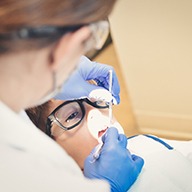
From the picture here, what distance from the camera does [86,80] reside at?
133cm

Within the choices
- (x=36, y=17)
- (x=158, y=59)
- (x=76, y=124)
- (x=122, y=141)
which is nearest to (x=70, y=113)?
(x=76, y=124)

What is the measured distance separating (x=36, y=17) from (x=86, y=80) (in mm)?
770

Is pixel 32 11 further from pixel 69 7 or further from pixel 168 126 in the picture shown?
pixel 168 126

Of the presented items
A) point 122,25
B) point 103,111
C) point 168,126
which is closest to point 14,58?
Result: point 103,111

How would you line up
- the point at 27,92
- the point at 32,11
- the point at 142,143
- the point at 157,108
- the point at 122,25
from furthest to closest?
the point at 157,108 < the point at 122,25 < the point at 142,143 < the point at 27,92 < the point at 32,11

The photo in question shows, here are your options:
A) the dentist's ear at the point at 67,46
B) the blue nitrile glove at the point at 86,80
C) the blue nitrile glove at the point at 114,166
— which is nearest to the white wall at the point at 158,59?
the blue nitrile glove at the point at 86,80

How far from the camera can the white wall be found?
165 centimetres

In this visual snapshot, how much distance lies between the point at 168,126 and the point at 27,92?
1.56 metres

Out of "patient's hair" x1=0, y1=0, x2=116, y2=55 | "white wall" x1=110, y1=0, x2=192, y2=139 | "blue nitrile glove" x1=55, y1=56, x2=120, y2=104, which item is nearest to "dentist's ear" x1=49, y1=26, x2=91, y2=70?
"patient's hair" x1=0, y1=0, x2=116, y2=55

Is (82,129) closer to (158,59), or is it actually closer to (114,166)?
(114,166)

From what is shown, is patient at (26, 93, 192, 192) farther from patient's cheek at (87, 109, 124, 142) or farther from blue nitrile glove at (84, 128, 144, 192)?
blue nitrile glove at (84, 128, 144, 192)

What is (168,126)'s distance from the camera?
2127mm

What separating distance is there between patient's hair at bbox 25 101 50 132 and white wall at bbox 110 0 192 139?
2.06 feet

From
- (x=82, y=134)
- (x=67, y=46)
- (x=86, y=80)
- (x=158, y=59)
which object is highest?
(x=67, y=46)
